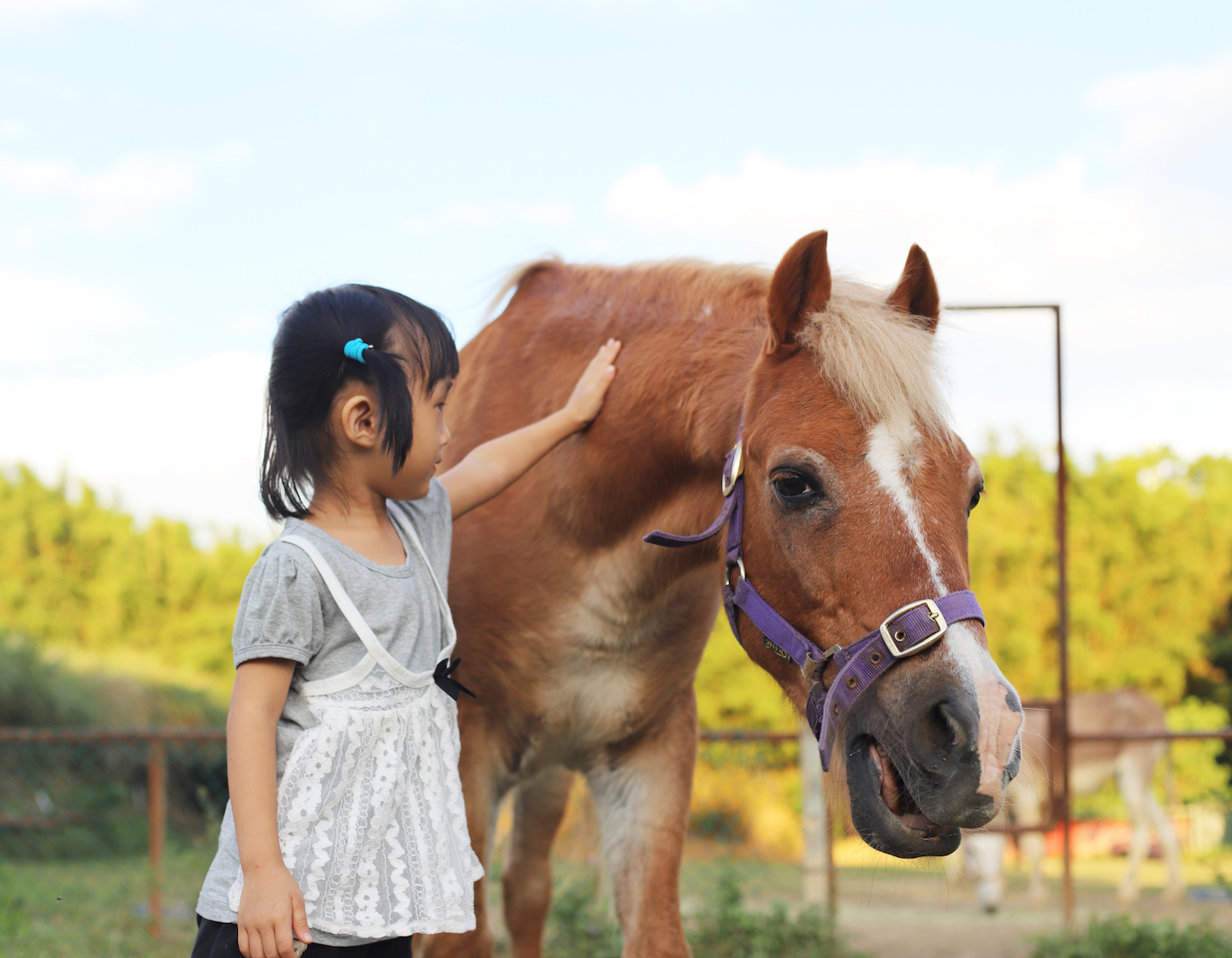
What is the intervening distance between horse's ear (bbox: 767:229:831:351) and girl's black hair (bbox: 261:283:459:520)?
0.58 metres

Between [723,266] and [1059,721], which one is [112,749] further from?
[723,266]

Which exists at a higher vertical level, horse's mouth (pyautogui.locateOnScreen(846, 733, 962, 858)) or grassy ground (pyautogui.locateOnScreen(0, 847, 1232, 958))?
horse's mouth (pyautogui.locateOnScreen(846, 733, 962, 858))

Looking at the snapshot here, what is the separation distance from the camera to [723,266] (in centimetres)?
235

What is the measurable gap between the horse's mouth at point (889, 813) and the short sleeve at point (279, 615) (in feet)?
2.80

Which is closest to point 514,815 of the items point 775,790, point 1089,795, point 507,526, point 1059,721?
point 507,526

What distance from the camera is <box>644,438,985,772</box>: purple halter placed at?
57.7 inches

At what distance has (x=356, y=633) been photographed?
162cm

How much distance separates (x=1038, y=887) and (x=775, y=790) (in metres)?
2.82

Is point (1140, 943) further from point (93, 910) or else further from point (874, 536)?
point (93, 910)

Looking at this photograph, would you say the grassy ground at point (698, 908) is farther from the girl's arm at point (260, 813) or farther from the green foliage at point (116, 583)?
the green foliage at point (116, 583)

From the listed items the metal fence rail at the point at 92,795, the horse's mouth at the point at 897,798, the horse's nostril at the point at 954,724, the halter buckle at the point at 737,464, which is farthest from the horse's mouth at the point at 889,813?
the metal fence rail at the point at 92,795

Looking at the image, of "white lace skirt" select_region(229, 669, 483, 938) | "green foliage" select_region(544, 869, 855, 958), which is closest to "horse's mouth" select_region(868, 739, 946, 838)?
"white lace skirt" select_region(229, 669, 483, 938)

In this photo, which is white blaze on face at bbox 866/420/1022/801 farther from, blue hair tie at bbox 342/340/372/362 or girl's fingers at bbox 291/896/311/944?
girl's fingers at bbox 291/896/311/944

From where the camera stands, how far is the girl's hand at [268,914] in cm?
142
